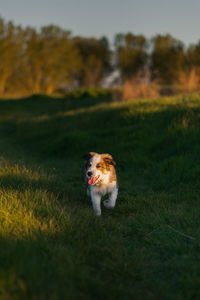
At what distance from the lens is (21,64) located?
181 ft

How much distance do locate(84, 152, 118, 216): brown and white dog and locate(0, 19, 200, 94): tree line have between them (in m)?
49.3

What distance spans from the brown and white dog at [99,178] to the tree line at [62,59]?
49335mm

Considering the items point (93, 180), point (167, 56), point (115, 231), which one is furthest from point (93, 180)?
point (167, 56)

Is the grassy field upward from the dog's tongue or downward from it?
downward

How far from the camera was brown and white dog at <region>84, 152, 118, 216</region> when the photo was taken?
4459 mm

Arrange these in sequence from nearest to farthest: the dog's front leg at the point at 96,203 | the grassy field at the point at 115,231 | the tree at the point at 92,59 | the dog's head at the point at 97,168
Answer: the grassy field at the point at 115,231 < the dog's head at the point at 97,168 < the dog's front leg at the point at 96,203 < the tree at the point at 92,59

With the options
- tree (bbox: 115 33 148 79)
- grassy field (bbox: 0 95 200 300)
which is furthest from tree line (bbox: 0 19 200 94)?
grassy field (bbox: 0 95 200 300)

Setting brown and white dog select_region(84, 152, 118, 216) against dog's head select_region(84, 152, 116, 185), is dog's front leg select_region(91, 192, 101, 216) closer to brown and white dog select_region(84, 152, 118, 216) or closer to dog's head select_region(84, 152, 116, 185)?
brown and white dog select_region(84, 152, 118, 216)

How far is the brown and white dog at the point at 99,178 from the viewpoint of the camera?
14.6ft

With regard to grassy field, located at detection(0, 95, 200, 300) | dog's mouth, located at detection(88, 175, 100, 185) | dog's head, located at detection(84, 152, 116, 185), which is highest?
dog's head, located at detection(84, 152, 116, 185)

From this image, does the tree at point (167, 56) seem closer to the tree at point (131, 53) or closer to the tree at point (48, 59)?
the tree at point (131, 53)

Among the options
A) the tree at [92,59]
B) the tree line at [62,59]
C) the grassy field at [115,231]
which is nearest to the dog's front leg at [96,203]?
the grassy field at [115,231]

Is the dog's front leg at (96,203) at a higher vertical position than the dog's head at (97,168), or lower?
lower

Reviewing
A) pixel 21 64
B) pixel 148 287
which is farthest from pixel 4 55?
pixel 148 287
